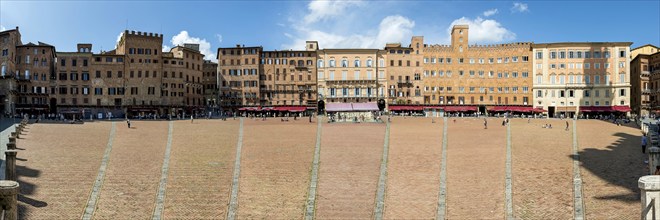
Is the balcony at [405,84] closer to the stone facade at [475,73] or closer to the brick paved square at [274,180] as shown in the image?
the stone facade at [475,73]

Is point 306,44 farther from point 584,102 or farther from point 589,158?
point 589,158

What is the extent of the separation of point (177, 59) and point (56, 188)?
212ft

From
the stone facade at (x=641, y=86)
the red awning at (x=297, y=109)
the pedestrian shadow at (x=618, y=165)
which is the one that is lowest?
the pedestrian shadow at (x=618, y=165)

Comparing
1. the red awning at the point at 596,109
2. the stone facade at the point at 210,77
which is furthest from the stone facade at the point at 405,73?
the stone facade at the point at 210,77

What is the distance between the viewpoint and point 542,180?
21.3 metres

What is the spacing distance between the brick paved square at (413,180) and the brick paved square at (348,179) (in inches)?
34.7

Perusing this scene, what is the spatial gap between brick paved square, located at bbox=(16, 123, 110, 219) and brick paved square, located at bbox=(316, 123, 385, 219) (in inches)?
413

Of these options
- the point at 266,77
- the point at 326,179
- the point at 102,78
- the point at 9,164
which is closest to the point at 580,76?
the point at 266,77

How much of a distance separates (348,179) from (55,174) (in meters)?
15.0

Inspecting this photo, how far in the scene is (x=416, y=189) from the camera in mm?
21078

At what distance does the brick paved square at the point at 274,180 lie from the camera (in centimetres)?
1886

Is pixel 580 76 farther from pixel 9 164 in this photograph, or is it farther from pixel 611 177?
pixel 9 164

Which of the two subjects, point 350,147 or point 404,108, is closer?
point 350,147

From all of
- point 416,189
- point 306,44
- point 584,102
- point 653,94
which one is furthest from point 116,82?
point 653,94
